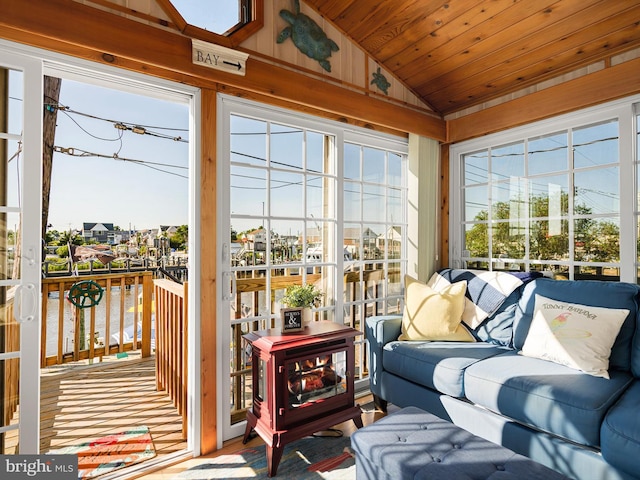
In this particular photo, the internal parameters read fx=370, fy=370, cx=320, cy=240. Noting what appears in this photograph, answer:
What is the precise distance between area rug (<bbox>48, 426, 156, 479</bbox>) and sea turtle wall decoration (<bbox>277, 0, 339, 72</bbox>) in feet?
9.49

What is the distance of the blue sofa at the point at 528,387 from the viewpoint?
1.67 m

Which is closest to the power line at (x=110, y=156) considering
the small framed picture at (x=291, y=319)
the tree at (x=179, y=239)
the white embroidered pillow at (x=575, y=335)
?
the tree at (x=179, y=239)

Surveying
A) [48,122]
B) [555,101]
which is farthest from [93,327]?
[555,101]

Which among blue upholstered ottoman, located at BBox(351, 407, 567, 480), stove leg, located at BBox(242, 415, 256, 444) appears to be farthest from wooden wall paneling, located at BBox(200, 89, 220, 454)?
blue upholstered ottoman, located at BBox(351, 407, 567, 480)

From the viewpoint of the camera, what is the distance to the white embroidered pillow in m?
2.04

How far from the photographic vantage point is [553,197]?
294 cm

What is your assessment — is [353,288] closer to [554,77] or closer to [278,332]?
[278,332]

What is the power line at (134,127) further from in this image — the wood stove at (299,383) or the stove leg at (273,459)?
the stove leg at (273,459)

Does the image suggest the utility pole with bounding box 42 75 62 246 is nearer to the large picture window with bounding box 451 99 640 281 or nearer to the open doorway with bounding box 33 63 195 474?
the open doorway with bounding box 33 63 195 474

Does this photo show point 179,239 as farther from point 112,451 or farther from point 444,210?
point 444,210

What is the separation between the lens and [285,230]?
276 cm

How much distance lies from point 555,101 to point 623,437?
2.28 meters

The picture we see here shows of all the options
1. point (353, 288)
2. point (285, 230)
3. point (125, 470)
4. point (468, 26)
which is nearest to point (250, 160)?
point (285, 230)

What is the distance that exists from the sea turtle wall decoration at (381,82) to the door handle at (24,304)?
2806mm
